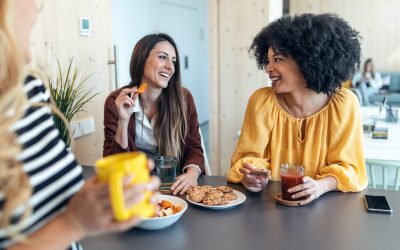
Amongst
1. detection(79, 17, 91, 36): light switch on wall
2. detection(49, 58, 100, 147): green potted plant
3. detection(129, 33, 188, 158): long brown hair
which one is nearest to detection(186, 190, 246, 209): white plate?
detection(129, 33, 188, 158): long brown hair

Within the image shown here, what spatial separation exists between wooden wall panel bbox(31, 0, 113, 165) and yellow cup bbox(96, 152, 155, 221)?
1.64 m

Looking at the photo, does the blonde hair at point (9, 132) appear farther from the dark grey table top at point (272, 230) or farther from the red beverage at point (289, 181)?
the red beverage at point (289, 181)

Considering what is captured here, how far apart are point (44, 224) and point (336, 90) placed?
1438mm

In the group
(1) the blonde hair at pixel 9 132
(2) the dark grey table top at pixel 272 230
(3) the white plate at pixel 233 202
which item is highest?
(1) the blonde hair at pixel 9 132

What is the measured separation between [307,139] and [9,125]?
51.5 inches

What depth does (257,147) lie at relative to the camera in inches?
67.0

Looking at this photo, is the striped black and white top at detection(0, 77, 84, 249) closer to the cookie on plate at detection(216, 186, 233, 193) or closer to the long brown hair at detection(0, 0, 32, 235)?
the long brown hair at detection(0, 0, 32, 235)

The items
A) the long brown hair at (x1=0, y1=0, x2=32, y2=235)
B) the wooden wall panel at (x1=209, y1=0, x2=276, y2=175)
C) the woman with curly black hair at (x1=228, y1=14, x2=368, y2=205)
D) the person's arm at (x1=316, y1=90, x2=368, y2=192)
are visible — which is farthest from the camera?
the wooden wall panel at (x1=209, y1=0, x2=276, y2=175)

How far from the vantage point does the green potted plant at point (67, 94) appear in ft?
6.22

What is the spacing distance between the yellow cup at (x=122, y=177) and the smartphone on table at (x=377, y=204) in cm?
93

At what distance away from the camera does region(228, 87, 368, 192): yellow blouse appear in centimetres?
157

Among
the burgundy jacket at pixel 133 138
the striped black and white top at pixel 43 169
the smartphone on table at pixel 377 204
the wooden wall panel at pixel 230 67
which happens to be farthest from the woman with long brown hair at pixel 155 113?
the wooden wall panel at pixel 230 67

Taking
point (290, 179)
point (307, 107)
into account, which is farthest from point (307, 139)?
point (290, 179)

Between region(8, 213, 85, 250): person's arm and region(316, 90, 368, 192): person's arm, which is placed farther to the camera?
region(316, 90, 368, 192): person's arm
